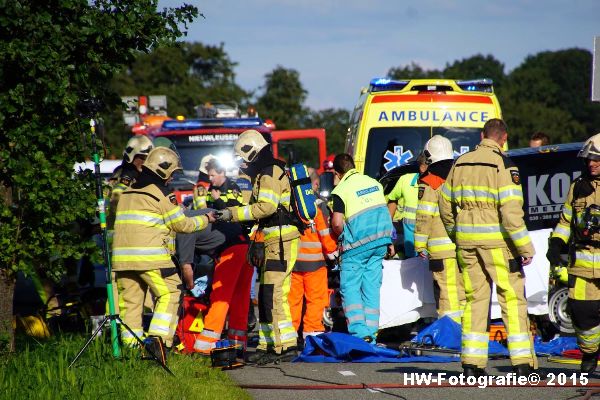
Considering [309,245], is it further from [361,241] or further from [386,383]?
[386,383]

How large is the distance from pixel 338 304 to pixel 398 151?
469 cm

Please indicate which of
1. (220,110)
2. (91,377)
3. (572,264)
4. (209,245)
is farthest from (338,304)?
(220,110)

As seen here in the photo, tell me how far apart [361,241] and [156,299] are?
97.7 inches

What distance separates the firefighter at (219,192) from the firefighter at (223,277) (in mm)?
268

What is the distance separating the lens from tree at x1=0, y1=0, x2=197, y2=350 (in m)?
9.10

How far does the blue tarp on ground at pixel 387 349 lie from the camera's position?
10242mm

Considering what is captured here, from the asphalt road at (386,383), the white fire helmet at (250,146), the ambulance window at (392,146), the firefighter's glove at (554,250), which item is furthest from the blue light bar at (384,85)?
the firefighter's glove at (554,250)

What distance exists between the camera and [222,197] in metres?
11.3

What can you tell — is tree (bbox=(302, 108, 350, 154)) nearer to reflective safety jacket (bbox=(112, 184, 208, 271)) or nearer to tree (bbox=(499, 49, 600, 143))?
tree (bbox=(499, 49, 600, 143))

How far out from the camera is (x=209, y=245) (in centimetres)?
1114

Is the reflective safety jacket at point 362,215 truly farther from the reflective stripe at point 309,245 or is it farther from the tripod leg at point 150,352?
the tripod leg at point 150,352

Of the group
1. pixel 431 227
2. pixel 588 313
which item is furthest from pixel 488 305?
pixel 431 227

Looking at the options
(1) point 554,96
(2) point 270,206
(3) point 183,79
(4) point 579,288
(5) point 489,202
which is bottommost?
(4) point 579,288

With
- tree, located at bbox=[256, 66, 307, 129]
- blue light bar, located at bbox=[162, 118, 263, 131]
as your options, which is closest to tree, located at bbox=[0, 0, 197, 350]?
blue light bar, located at bbox=[162, 118, 263, 131]
